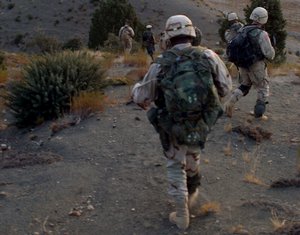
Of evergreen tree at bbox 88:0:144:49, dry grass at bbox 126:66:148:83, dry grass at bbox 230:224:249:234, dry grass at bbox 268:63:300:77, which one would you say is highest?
dry grass at bbox 230:224:249:234

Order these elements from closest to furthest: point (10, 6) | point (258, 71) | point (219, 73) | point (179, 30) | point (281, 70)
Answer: point (179, 30) → point (219, 73) → point (258, 71) → point (281, 70) → point (10, 6)

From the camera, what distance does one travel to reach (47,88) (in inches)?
407

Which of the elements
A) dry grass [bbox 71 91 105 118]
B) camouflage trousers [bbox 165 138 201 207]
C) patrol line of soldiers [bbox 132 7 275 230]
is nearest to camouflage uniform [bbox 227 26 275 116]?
dry grass [bbox 71 91 105 118]

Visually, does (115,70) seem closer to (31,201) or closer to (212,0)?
(31,201)

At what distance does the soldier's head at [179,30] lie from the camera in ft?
17.6

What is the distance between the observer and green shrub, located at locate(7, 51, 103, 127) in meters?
10.2

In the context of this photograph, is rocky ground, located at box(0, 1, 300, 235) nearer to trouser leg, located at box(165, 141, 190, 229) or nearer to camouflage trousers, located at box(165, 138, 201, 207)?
trouser leg, located at box(165, 141, 190, 229)

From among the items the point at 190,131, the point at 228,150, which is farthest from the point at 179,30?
the point at 228,150

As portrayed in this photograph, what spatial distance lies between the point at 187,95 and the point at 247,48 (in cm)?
382

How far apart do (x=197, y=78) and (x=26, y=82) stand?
5.78 m

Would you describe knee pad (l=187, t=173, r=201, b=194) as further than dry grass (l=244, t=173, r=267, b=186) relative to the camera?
No

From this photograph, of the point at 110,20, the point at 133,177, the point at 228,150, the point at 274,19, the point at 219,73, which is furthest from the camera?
the point at 110,20

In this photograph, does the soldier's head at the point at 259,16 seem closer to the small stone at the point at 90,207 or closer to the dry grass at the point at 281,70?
the small stone at the point at 90,207

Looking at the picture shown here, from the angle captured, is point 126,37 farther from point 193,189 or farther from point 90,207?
point 193,189
